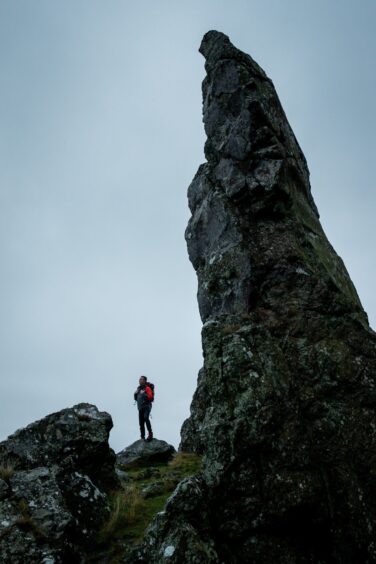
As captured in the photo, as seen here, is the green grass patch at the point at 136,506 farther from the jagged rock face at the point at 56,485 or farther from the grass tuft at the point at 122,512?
the jagged rock face at the point at 56,485

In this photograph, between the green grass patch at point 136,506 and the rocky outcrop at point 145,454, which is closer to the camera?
the green grass patch at point 136,506

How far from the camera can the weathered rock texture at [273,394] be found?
35.3ft

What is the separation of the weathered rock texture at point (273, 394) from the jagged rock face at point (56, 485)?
207 centimetres

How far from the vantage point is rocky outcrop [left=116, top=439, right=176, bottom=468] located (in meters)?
22.1

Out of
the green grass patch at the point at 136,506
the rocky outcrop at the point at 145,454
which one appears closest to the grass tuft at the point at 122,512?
the green grass patch at the point at 136,506

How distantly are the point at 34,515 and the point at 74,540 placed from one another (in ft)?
4.42

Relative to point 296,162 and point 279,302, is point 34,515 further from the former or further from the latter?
point 296,162

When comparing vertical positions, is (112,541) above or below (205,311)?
below

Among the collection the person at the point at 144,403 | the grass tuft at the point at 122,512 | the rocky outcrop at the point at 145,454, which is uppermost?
the person at the point at 144,403

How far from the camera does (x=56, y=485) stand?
11.9 metres

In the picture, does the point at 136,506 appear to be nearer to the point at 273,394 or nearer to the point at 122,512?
the point at 122,512

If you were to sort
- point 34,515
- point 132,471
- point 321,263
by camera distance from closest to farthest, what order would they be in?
point 34,515 → point 321,263 → point 132,471

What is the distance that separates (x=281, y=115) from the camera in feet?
84.4

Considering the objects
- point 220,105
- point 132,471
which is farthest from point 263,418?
point 220,105
